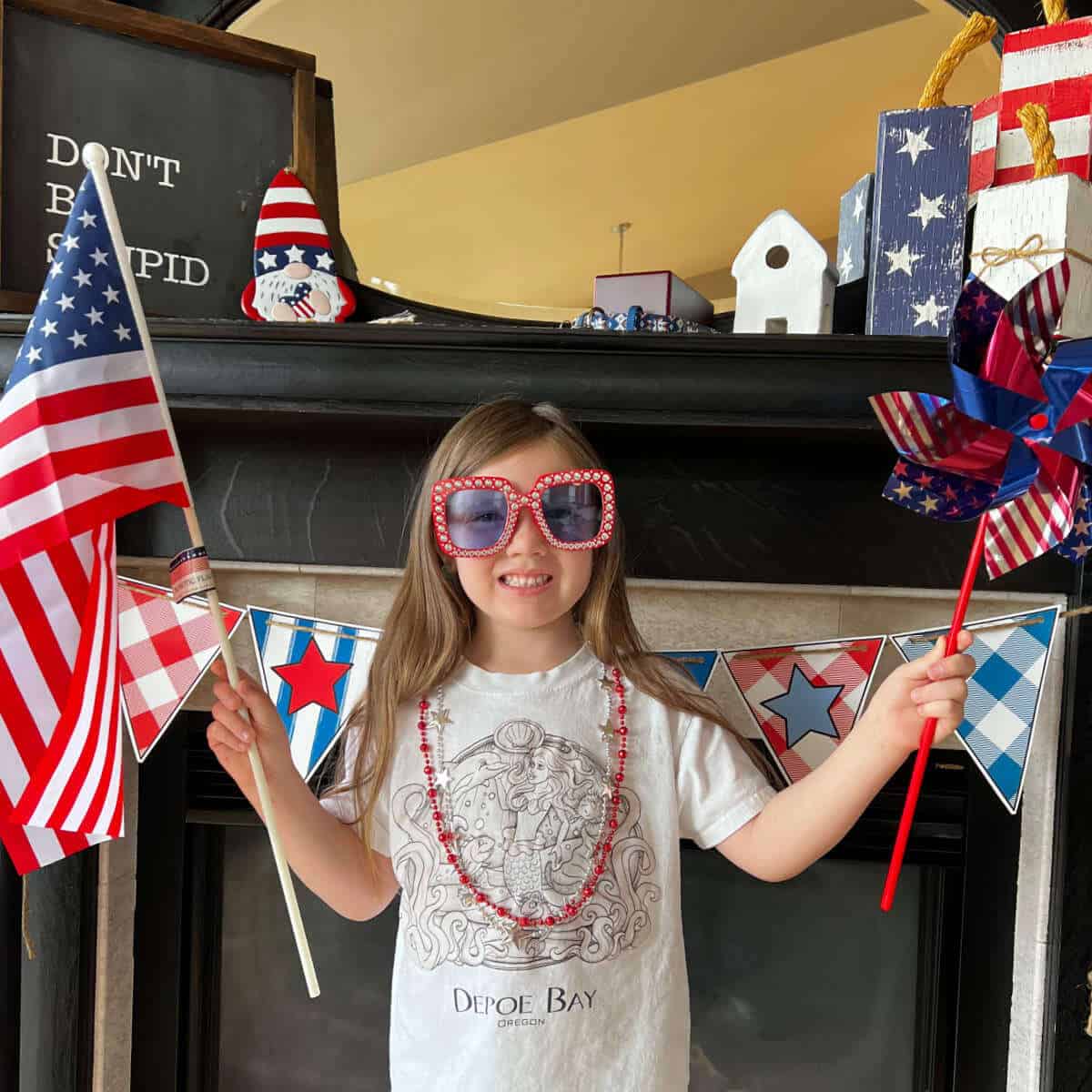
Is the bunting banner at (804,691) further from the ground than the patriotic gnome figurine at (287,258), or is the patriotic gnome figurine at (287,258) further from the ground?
the patriotic gnome figurine at (287,258)

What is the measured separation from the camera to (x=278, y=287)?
1.32 m

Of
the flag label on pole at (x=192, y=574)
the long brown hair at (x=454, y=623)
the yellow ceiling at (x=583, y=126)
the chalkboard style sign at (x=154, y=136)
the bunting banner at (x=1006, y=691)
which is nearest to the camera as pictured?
the flag label on pole at (x=192, y=574)

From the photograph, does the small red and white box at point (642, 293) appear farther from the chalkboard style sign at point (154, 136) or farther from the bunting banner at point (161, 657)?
the bunting banner at point (161, 657)

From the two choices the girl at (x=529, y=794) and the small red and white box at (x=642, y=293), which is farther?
the small red and white box at (x=642, y=293)

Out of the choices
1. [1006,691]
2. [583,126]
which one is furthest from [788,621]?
[583,126]

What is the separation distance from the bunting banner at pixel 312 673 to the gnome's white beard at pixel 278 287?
0.39 metres

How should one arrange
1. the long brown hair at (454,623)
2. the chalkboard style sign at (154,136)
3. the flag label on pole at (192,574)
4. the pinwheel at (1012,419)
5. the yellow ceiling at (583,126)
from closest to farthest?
the pinwheel at (1012,419) → the flag label on pole at (192,574) → the long brown hair at (454,623) → the chalkboard style sign at (154,136) → the yellow ceiling at (583,126)

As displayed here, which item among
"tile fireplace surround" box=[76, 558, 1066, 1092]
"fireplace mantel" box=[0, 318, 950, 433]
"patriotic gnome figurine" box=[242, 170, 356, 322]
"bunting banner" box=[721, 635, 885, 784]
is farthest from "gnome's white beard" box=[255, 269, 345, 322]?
"bunting banner" box=[721, 635, 885, 784]

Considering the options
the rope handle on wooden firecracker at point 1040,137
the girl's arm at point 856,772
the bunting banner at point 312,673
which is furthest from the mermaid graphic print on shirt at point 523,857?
the rope handle on wooden firecracker at point 1040,137

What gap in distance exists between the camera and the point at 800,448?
127cm

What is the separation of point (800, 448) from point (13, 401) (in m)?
0.87

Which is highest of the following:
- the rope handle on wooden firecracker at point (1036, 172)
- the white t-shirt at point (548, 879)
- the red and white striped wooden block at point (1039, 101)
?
the red and white striped wooden block at point (1039, 101)

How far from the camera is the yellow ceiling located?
4.89ft

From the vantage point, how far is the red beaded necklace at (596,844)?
1.02 metres
